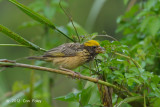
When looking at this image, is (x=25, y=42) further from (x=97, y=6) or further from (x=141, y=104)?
(x=97, y=6)

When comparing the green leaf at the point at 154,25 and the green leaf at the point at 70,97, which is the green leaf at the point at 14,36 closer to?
the green leaf at the point at 70,97

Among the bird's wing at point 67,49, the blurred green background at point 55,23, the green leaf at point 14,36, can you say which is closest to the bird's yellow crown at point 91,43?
the bird's wing at point 67,49

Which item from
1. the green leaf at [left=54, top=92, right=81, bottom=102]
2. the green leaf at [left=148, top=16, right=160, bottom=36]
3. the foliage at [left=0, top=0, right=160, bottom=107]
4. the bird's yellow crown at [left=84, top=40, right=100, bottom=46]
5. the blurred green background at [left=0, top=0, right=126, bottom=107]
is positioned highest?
the blurred green background at [left=0, top=0, right=126, bottom=107]

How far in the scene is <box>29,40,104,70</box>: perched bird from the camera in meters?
3.46

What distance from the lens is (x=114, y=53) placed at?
2816mm

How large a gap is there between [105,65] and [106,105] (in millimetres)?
379

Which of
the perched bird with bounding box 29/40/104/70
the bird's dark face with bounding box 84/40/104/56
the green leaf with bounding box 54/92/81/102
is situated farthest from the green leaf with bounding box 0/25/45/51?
the bird's dark face with bounding box 84/40/104/56

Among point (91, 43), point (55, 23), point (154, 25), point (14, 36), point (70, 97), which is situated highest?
point (55, 23)

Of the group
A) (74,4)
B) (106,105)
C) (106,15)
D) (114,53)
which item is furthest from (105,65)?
(74,4)

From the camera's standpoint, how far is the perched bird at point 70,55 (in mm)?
3465

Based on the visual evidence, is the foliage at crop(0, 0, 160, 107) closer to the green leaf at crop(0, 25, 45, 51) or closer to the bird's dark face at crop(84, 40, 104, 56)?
the green leaf at crop(0, 25, 45, 51)

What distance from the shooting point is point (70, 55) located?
3643 mm

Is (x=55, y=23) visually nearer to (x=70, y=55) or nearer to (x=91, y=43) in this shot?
(x=70, y=55)

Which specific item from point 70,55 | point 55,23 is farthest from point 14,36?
point 55,23
